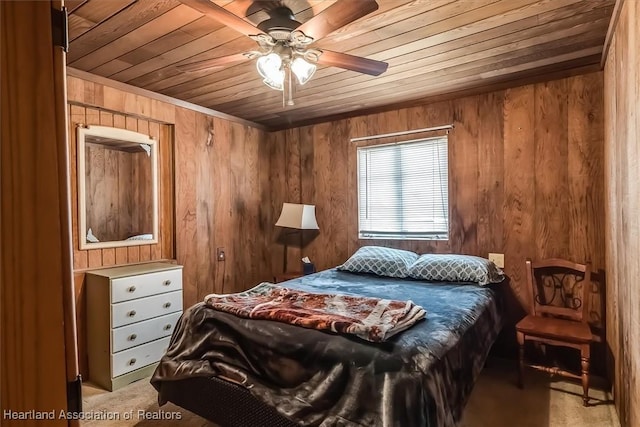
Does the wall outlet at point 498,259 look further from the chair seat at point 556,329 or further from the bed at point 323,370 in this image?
the bed at point 323,370

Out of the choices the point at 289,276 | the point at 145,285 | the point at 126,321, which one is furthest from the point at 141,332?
the point at 289,276

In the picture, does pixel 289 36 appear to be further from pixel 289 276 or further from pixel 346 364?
pixel 289 276

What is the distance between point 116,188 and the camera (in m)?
3.03

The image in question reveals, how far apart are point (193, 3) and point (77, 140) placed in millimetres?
1885

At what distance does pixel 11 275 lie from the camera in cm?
58

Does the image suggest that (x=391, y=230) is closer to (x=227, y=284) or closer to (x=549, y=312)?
(x=549, y=312)

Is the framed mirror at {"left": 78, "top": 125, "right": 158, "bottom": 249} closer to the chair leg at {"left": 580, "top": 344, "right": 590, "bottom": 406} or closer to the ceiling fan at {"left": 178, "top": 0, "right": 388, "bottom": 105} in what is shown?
the ceiling fan at {"left": 178, "top": 0, "right": 388, "bottom": 105}

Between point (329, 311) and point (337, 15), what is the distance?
4.72ft

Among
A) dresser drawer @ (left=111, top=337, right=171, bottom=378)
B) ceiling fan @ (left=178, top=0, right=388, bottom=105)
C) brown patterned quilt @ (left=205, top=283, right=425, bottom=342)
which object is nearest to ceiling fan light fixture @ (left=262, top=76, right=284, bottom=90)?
ceiling fan @ (left=178, top=0, right=388, bottom=105)

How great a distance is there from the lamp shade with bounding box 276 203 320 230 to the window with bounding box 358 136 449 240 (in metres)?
0.53

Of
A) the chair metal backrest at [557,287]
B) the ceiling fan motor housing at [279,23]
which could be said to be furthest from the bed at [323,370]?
the ceiling fan motor housing at [279,23]

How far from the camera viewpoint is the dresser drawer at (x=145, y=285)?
2.54 meters

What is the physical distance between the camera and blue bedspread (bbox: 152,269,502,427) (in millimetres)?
1381

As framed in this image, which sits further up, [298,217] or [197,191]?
[197,191]
